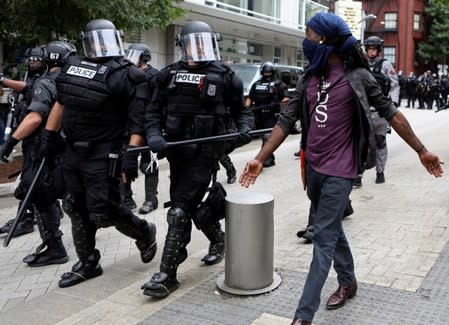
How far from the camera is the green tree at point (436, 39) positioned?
49.4m

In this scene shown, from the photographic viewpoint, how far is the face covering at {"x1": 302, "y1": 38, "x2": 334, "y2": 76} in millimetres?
3457

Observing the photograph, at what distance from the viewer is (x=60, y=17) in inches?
415

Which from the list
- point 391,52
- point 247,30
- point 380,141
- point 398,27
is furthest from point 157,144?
point 398,27

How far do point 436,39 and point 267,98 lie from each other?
44.3m

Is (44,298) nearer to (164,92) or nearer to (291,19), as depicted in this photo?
(164,92)

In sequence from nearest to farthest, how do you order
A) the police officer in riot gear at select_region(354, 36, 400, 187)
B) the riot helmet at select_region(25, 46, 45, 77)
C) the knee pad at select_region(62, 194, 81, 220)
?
the knee pad at select_region(62, 194, 81, 220) < the riot helmet at select_region(25, 46, 45, 77) < the police officer in riot gear at select_region(354, 36, 400, 187)

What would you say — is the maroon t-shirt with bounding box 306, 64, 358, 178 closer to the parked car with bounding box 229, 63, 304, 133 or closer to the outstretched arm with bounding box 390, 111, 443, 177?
the outstretched arm with bounding box 390, 111, 443, 177

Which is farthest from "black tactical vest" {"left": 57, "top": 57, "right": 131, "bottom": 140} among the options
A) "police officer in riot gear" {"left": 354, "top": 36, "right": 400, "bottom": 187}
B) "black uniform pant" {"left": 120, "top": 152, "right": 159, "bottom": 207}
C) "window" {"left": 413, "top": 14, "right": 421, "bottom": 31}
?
"window" {"left": 413, "top": 14, "right": 421, "bottom": 31}

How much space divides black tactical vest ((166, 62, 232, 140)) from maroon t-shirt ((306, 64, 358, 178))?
3.08 ft

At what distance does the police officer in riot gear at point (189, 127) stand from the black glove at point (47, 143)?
33.6 inches

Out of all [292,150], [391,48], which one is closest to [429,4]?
[391,48]

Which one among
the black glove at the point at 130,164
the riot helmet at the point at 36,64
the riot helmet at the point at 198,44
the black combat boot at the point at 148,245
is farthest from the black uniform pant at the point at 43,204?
the riot helmet at the point at 198,44

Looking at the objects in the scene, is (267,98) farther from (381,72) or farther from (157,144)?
(157,144)

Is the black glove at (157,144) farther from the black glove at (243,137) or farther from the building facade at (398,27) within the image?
the building facade at (398,27)
